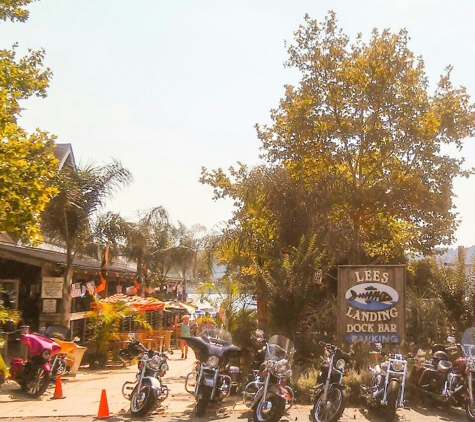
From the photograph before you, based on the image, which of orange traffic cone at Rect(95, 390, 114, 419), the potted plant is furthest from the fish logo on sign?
the potted plant

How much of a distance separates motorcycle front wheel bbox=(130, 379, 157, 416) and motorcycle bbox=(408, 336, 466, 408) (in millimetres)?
4338

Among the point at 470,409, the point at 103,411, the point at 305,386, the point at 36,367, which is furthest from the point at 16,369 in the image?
the point at 470,409

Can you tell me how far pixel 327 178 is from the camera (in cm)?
1518

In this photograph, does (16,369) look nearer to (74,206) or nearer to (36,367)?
(36,367)

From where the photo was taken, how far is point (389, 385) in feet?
28.1

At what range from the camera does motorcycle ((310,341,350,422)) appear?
824 cm

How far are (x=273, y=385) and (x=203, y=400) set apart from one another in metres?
1.32

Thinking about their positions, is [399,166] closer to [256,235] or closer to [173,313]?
[256,235]

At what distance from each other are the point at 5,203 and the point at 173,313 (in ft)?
72.5

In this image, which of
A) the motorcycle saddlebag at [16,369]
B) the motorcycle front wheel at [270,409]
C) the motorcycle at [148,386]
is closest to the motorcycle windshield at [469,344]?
the motorcycle front wheel at [270,409]

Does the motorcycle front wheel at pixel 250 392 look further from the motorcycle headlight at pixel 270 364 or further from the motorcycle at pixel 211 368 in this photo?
the motorcycle at pixel 211 368

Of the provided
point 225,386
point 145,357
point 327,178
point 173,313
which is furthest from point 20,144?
point 173,313

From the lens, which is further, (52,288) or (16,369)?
(52,288)

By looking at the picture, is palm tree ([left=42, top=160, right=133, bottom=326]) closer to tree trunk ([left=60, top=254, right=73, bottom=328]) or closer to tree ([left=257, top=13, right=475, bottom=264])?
tree trunk ([left=60, top=254, right=73, bottom=328])
